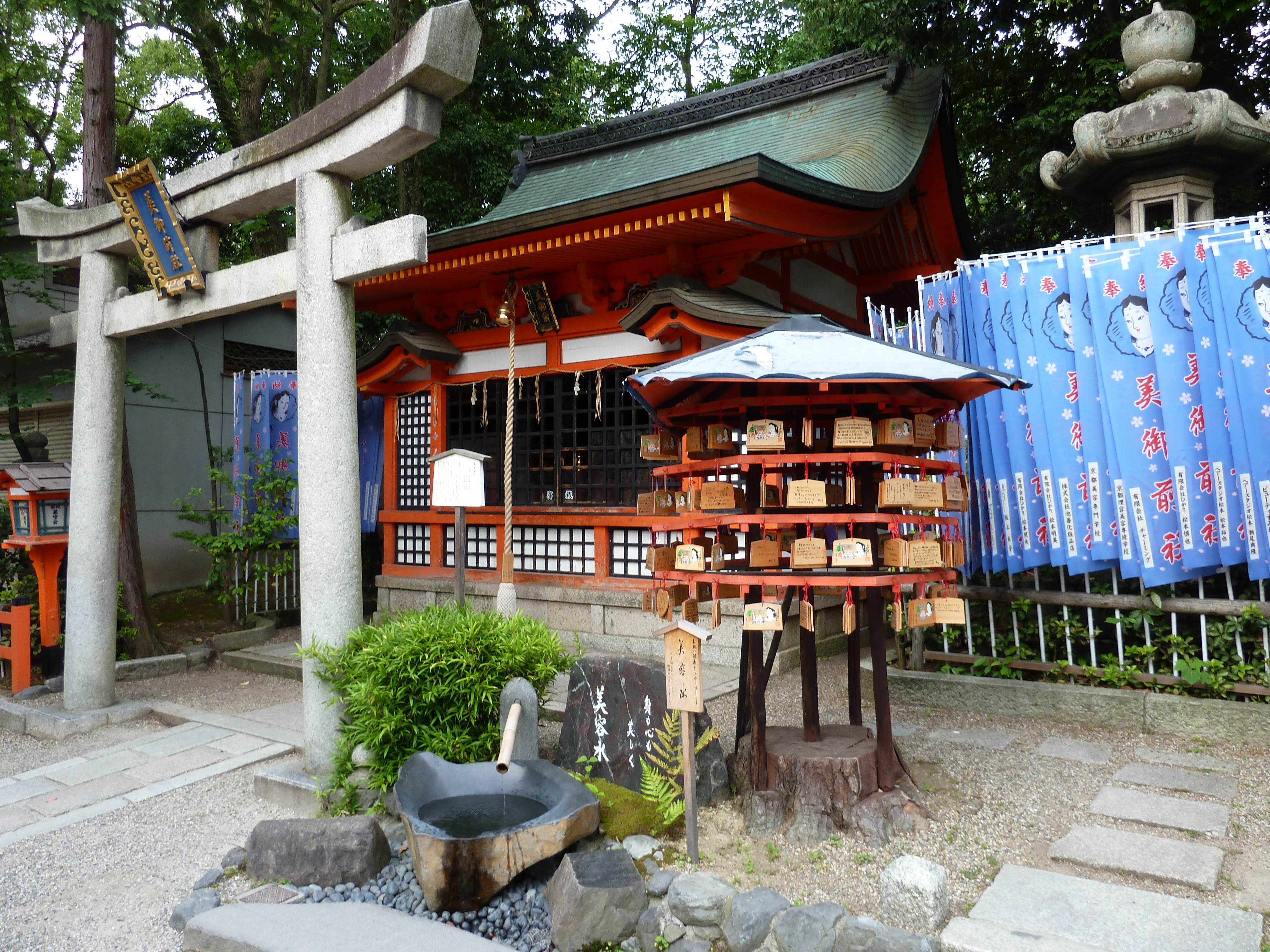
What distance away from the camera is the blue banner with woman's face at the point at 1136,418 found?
544 cm

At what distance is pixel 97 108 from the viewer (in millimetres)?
8281

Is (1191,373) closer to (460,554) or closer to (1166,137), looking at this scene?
(1166,137)

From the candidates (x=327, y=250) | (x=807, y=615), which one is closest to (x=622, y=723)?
(x=807, y=615)

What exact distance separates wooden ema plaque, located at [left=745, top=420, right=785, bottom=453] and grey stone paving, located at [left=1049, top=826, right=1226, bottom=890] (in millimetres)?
2290

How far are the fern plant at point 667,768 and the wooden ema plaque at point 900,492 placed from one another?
1567 mm

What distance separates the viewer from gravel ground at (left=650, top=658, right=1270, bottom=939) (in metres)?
3.51

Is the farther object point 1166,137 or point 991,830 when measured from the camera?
point 1166,137

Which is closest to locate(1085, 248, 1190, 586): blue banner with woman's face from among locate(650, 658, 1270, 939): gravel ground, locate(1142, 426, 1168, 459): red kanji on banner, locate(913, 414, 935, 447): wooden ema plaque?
locate(1142, 426, 1168, 459): red kanji on banner

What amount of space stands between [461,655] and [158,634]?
6500mm

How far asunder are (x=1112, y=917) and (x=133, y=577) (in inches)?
367

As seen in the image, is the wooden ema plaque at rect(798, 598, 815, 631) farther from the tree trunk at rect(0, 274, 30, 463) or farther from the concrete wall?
the tree trunk at rect(0, 274, 30, 463)

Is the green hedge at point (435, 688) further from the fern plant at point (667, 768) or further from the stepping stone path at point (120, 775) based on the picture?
the stepping stone path at point (120, 775)

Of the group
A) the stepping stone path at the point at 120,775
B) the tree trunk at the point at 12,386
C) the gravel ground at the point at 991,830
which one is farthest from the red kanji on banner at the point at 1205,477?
the tree trunk at the point at 12,386

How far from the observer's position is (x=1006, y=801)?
4402 mm
